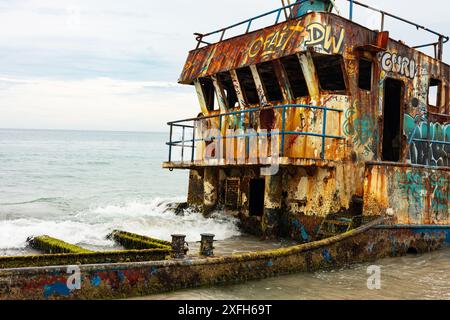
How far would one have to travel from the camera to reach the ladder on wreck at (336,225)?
9.67 m

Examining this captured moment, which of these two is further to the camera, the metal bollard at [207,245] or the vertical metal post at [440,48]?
the vertical metal post at [440,48]

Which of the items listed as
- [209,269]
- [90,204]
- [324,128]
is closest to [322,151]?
[324,128]

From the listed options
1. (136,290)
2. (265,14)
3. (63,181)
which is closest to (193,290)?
(136,290)

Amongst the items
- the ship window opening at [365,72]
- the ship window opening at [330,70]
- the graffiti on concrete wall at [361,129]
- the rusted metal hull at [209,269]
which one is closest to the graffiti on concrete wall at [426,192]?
the rusted metal hull at [209,269]

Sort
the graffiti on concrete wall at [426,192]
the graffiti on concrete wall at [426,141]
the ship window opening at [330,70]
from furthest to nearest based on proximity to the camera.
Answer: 1. the graffiti on concrete wall at [426,141]
2. the ship window opening at [330,70]
3. the graffiti on concrete wall at [426,192]

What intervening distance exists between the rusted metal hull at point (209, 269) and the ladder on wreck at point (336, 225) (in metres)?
0.43

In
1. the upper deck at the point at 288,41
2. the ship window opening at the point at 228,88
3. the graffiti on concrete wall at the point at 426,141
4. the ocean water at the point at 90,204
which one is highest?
the upper deck at the point at 288,41

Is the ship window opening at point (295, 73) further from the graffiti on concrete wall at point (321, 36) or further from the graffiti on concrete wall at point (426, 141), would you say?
the graffiti on concrete wall at point (426, 141)

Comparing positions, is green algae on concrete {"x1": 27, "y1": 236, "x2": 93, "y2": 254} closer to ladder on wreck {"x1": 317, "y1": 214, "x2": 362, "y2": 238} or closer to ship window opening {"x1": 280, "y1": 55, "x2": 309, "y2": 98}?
ladder on wreck {"x1": 317, "y1": 214, "x2": 362, "y2": 238}

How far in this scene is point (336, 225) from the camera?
32.4 ft

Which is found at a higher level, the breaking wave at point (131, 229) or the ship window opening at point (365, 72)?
the ship window opening at point (365, 72)

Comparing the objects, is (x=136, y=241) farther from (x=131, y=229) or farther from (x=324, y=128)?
(x=324, y=128)

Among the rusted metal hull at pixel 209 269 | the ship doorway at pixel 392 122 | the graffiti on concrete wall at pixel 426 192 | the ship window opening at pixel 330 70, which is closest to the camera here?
the rusted metal hull at pixel 209 269
